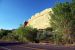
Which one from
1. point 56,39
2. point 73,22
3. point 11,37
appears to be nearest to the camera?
point 73,22

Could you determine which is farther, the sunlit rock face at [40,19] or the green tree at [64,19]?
the sunlit rock face at [40,19]

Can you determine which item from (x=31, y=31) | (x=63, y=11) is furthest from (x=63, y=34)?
(x=31, y=31)

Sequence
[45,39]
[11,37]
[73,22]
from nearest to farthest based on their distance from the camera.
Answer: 1. [73,22]
2. [45,39]
3. [11,37]

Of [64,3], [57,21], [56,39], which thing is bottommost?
[56,39]

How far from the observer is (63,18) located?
3428cm

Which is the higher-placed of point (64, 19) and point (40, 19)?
point (40, 19)

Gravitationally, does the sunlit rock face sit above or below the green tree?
above

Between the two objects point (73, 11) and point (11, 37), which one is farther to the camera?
point (11, 37)

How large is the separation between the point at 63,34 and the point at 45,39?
12.0m

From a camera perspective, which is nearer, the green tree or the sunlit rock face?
the green tree

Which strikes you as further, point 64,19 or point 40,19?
point 40,19

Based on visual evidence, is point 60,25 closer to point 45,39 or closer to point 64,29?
point 64,29

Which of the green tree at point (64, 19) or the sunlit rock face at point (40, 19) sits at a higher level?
the sunlit rock face at point (40, 19)

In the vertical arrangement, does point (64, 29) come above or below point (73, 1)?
below
